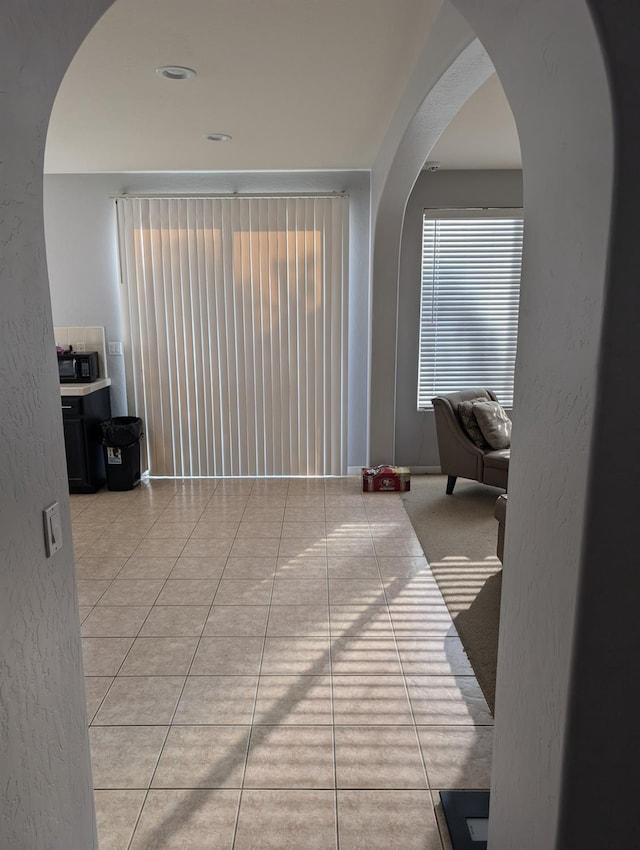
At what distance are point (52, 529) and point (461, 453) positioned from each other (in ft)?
13.6

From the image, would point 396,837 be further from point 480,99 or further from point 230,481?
point 230,481

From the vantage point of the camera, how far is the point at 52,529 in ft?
4.55

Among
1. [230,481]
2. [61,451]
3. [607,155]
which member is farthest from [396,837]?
[230,481]

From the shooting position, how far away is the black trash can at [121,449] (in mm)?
5348

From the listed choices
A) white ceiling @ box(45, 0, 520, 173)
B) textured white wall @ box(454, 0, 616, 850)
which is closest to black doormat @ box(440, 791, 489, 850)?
textured white wall @ box(454, 0, 616, 850)

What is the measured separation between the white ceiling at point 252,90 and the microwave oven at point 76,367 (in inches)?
61.5

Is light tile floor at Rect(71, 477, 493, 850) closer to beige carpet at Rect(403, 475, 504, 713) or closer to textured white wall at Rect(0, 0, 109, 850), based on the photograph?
beige carpet at Rect(403, 475, 504, 713)

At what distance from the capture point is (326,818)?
2000 millimetres

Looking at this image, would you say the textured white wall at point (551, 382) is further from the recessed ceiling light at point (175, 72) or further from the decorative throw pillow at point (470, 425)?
the decorative throw pillow at point (470, 425)

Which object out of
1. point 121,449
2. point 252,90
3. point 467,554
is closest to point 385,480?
point 467,554

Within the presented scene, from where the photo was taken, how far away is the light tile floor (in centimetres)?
202

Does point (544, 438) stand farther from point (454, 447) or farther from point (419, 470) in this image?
point (419, 470)

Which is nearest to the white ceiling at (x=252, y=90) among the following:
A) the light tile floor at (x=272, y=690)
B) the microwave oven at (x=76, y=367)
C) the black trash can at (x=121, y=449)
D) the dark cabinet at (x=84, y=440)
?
the microwave oven at (x=76, y=367)

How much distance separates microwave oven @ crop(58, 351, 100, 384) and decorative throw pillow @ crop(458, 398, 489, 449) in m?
3.22
